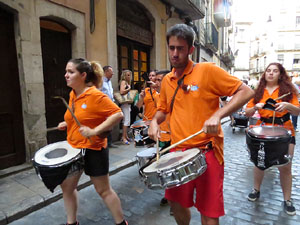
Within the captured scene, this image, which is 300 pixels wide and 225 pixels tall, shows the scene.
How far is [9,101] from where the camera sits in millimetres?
4473

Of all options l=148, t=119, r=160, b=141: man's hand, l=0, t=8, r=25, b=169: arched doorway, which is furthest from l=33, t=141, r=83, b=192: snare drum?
l=0, t=8, r=25, b=169: arched doorway

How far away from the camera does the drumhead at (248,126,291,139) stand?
265 cm

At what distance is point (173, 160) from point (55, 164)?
1088 mm

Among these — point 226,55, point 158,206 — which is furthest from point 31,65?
point 226,55

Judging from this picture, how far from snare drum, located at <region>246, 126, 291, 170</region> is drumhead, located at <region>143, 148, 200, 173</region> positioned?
136 centimetres

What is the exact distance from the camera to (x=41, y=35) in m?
5.13

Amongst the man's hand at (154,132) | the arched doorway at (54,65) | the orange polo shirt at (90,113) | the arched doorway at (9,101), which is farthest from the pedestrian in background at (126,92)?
the man's hand at (154,132)

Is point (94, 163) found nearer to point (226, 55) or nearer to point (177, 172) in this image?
point (177, 172)

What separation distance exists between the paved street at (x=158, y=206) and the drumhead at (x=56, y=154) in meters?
1.15

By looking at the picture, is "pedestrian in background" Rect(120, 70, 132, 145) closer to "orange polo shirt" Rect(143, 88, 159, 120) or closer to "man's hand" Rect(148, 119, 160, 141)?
"orange polo shirt" Rect(143, 88, 159, 120)

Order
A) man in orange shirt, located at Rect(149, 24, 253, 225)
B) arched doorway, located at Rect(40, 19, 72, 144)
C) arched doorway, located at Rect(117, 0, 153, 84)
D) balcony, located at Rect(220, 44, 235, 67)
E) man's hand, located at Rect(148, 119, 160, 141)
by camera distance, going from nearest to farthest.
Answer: man in orange shirt, located at Rect(149, 24, 253, 225) < man's hand, located at Rect(148, 119, 160, 141) < arched doorway, located at Rect(40, 19, 72, 144) < arched doorway, located at Rect(117, 0, 153, 84) < balcony, located at Rect(220, 44, 235, 67)

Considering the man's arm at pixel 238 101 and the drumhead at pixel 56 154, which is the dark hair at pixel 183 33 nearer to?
the man's arm at pixel 238 101

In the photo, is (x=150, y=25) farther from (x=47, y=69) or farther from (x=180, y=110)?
(x=180, y=110)

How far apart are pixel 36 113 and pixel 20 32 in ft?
5.29
